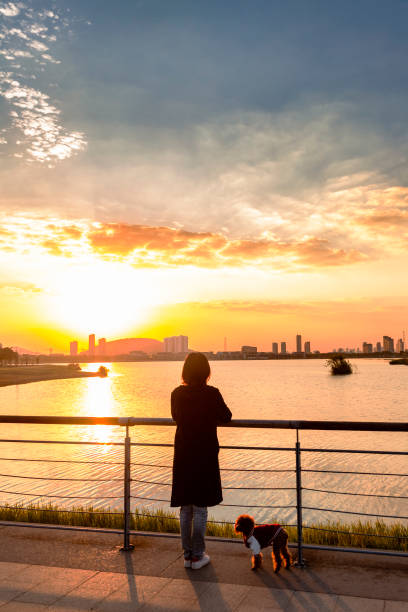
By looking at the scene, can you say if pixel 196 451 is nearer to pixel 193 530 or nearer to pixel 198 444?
pixel 198 444

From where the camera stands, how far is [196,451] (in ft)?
15.2

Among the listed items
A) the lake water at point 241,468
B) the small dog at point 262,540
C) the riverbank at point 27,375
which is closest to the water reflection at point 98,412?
the lake water at point 241,468

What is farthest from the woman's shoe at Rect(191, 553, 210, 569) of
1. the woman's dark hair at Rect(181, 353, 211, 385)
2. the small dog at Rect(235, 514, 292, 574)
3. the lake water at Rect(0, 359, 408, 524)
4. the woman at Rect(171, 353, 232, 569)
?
the woman's dark hair at Rect(181, 353, 211, 385)

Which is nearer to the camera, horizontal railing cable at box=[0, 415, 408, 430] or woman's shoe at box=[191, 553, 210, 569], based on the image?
woman's shoe at box=[191, 553, 210, 569]

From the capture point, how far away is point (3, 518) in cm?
673

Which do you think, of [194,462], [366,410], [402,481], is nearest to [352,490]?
[402,481]

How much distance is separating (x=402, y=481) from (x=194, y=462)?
47.1ft

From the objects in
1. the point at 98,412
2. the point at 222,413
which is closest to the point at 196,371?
the point at 222,413

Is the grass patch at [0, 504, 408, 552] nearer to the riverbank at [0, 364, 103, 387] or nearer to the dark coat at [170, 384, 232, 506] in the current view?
the dark coat at [170, 384, 232, 506]

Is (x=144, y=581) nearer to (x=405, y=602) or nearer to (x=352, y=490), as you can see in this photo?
(x=405, y=602)

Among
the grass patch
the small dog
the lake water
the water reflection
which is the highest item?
the small dog

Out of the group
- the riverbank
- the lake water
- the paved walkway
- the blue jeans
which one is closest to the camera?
the paved walkway

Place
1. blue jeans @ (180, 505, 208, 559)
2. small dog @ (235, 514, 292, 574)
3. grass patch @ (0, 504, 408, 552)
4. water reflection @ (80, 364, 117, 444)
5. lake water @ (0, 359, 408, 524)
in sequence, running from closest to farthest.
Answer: small dog @ (235, 514, 292, 574) → blue jeans @ (180, 505, 208, 559) → grass patch @ (0, 504, 408, 552) → lake water @ (0, 359, 408, 524) → water reflection @ (80, 364, 117, 444)

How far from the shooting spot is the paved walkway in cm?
380
